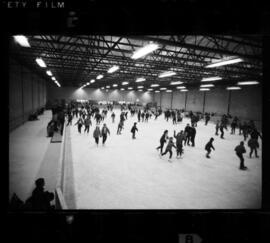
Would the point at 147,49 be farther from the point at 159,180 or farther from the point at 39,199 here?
the point at 39,199

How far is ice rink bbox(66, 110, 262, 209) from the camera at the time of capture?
5895mm

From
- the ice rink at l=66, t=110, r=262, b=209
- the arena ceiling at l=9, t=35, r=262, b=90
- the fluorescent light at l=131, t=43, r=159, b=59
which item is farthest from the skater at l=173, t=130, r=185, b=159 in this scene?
the arena ceiling at l=9, t=35, r=262, b=90

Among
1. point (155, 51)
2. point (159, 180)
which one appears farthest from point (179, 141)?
point (155, 51)

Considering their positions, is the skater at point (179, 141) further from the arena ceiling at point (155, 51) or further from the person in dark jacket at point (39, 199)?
the person in dark jacket at point (39, 199)

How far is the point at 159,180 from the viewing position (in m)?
7.51

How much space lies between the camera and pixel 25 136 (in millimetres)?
14523

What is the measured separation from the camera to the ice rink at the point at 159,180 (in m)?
5.89

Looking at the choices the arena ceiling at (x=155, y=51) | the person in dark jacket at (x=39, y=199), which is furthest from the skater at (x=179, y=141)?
the person in dark jacket at (x=39, y=199)
